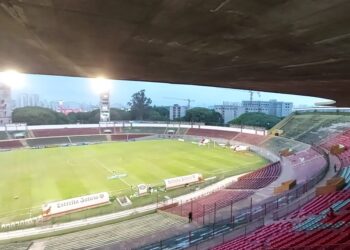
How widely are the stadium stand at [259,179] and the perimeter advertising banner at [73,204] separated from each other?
10.4 m

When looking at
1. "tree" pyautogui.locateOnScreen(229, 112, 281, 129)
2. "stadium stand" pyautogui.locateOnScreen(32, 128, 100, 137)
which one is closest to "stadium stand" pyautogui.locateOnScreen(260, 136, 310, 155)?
"stadium stand" pyautogui.locateOnScreen(32, 128, 100, 137)

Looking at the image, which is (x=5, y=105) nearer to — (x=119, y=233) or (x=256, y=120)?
(x=256, y=120)

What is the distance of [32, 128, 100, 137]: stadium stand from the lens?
185 feet

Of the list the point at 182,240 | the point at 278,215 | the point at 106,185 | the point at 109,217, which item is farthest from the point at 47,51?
the point at 106,185

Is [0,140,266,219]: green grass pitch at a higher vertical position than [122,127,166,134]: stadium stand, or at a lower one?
lower

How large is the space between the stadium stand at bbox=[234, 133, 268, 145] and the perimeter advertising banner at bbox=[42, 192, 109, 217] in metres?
31.0

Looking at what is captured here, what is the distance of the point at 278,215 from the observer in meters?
14.9

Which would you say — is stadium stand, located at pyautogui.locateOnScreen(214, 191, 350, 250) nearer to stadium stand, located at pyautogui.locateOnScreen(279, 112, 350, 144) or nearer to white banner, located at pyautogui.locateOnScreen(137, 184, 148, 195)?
white banner, located at pyautogui.locateOnScreen(137, 184, 148, 195)

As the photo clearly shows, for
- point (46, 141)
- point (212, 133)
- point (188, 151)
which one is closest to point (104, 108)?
point (46, 141)

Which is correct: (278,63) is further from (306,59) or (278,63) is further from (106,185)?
(106,185)

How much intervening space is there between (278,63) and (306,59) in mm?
601

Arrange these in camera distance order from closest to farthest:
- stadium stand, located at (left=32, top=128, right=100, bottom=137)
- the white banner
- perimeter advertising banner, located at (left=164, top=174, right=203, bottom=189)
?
1. the white banner
2. perimeter advertising banner, located at (left=164, top=174, right=203, bottom=189)
3. stadium stand, located at (left=32, top=128, right=100, bottom=137)

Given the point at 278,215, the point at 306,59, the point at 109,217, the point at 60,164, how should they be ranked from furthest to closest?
the point at 60,164 < the point at 109,217 < the point at 278,215 < the point at 306,59

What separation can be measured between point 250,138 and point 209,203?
31.6 metres
